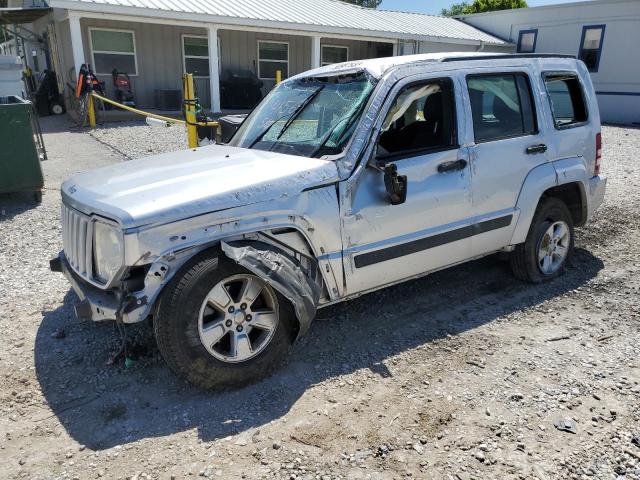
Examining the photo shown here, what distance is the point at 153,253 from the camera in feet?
9.25

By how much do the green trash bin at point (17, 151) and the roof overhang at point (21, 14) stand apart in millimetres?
10442

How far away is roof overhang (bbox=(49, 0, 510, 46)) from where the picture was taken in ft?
44.0

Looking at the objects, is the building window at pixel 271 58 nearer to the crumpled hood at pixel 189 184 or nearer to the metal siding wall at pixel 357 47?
the metal siding wall at pixel 357 47

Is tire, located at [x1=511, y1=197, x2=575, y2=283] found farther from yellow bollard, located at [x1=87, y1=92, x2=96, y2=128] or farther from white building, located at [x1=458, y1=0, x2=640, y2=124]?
white building, located at [x1=458, y1=0, x2=640, y2=124]

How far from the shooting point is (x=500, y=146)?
4.09m

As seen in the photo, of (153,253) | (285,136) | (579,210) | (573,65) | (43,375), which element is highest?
(573,65)

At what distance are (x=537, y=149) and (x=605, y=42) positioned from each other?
753 inches

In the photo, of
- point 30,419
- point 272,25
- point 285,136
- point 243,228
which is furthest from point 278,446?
point 272,25

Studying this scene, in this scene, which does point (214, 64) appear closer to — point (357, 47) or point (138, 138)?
point (138, 138)

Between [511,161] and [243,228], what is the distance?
7.77ft

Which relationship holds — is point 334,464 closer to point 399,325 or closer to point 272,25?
point 399,325

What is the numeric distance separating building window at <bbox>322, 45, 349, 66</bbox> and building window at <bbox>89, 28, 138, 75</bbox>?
7766mm

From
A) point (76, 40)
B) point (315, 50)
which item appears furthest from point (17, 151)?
point (315, 50)

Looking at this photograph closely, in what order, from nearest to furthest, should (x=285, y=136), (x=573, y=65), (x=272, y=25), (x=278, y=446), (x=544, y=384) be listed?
(x=278, y=446) → (x=544, y=384) → (x=285, y=136) → (x=573, y=65) → (x=272, y=25)
